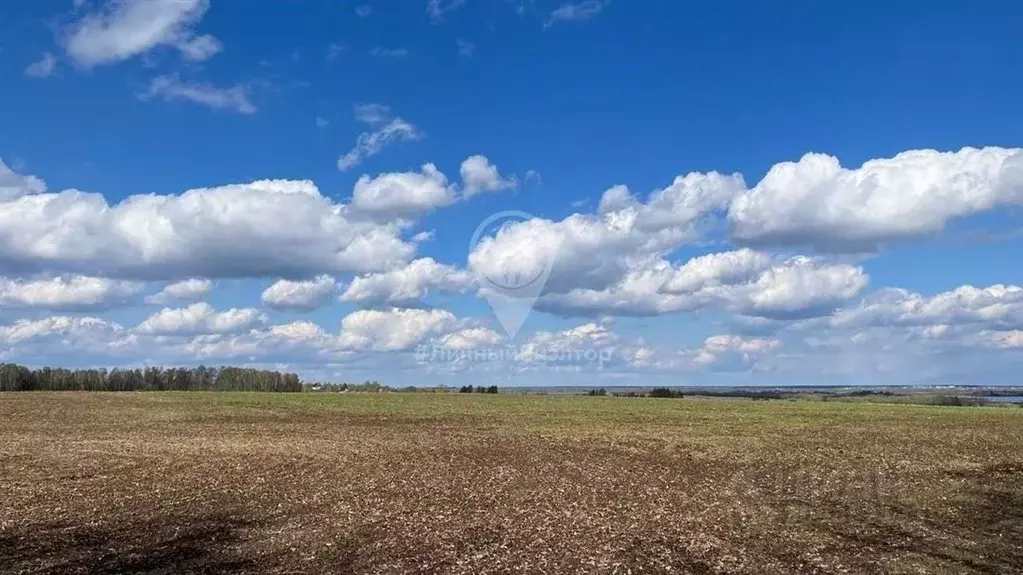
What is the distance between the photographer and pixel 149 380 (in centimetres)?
14362

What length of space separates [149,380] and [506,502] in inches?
5594

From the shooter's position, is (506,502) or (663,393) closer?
(506,502)

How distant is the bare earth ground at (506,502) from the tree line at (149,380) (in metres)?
103

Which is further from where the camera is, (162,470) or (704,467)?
(704,467)

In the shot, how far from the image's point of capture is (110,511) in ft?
58.7

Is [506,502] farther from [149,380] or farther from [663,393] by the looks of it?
[149,380]

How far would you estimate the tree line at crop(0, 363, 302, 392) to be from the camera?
126312 millimetres

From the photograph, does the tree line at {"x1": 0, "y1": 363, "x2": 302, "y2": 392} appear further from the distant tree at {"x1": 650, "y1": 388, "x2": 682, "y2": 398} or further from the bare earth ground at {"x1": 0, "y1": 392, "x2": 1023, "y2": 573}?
the bare earth ground at {"x1": 0, "y1": 392, "x2": 1023, "y2": 573}

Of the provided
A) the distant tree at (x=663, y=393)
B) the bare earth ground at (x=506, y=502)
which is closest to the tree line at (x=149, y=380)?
the distant tree at (x=663, y=393)

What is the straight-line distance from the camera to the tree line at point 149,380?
4973 inches

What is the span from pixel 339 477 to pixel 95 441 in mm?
17025

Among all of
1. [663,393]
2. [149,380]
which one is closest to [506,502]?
[663,393]

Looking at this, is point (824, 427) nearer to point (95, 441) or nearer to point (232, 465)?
point (232, 465)

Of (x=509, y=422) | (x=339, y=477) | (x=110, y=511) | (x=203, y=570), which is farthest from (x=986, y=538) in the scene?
(x=509, y=422)
